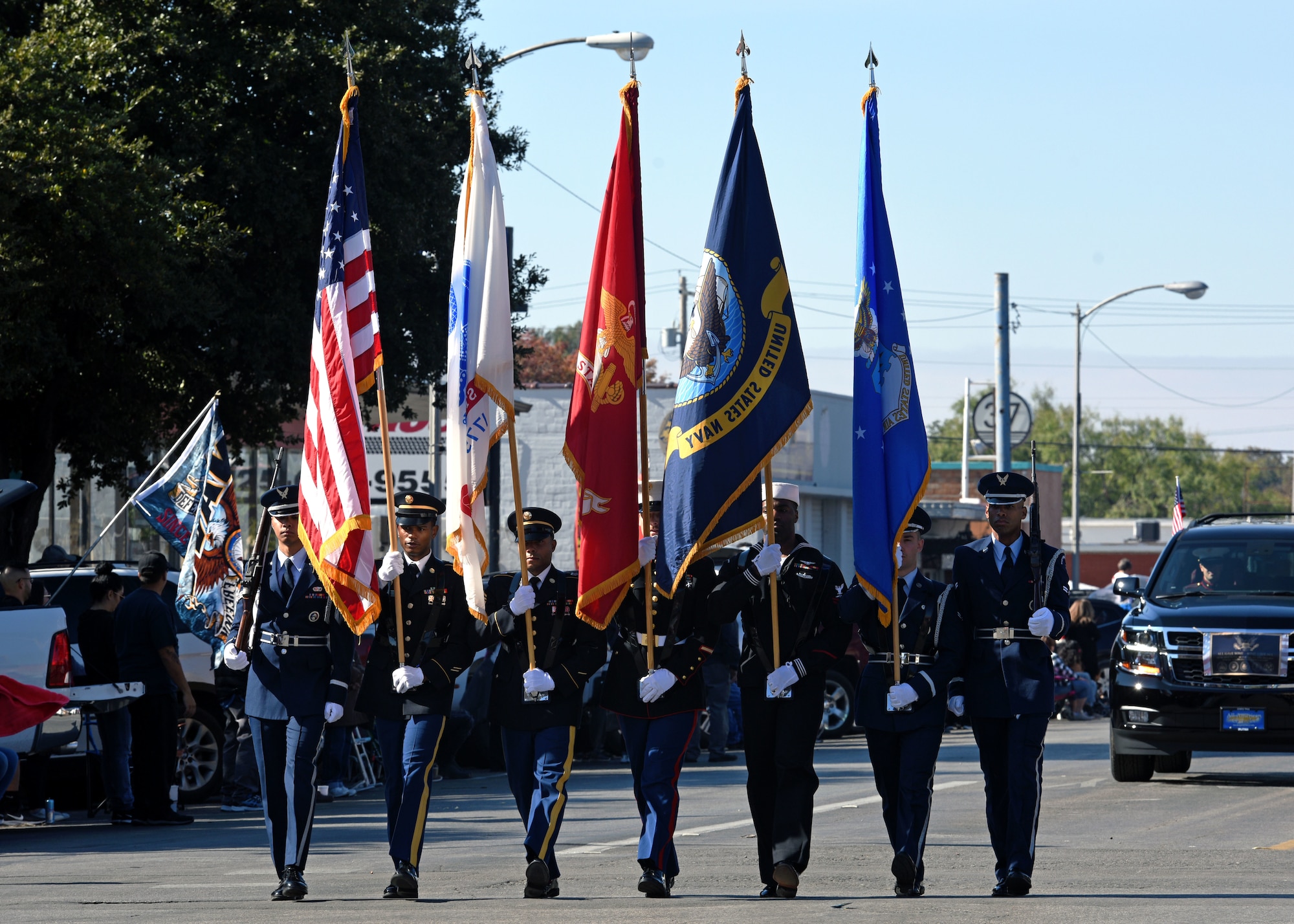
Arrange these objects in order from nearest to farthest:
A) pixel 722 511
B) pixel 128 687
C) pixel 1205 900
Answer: pixel 1205 900 → pixel 722 511 → pixel 128 687

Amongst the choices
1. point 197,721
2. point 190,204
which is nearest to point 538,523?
point 197,721

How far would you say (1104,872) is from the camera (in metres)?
10.3

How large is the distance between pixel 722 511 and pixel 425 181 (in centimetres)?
1243

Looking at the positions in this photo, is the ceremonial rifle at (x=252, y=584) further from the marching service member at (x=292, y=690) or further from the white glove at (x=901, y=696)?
the white glove at (x=901, y=696)

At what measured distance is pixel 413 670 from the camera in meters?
9.36

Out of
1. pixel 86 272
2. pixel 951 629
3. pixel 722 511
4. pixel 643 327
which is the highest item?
pixel 86 272

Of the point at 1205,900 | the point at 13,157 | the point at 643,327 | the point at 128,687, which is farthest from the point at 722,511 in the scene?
the point at 13,157

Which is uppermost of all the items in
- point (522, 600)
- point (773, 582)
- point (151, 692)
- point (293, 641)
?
point (773, 582)

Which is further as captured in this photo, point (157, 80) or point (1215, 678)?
point (157, 80)

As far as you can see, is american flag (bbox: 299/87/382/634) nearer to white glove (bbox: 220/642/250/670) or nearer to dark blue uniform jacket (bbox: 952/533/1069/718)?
white glove (bbox: 220/642/250/670)

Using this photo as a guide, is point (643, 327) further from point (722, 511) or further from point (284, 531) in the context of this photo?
point (284, 531)

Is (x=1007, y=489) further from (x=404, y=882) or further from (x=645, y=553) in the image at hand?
(x=404, y=882)

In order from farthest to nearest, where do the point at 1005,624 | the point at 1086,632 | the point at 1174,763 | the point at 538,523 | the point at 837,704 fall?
1. the point at 1086,632
2. the point at 837,704
3. the point at 1174,763
4. the point at 538,523
5. the point at 1005,624

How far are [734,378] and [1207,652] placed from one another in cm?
654
